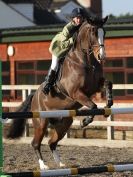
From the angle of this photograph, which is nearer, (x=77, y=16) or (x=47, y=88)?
(x=77, y=16)

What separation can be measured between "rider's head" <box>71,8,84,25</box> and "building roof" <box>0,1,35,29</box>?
28.5 metres

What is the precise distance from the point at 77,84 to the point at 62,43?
926mm

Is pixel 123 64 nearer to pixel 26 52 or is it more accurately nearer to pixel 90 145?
pixel 26 52

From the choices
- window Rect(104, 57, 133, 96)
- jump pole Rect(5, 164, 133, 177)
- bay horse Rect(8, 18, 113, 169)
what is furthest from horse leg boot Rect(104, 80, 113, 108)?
window Rect(104, 57, 133, 96)

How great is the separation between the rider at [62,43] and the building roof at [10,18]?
92.3 ft

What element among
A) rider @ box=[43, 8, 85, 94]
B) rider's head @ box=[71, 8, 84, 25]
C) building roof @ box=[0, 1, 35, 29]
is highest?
building roof @ box=[0, 1, 35, 29]

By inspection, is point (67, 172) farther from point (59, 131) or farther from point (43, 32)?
point (43, 32)

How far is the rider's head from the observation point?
9023 millimetres

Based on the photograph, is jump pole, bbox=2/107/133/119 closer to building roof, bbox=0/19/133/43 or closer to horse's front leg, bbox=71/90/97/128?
horse's front leg, bbox=71/90/97/128

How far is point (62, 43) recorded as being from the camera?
9.50 meters

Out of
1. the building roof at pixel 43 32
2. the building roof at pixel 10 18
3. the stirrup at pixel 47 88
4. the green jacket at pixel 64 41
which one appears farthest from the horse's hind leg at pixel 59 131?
the building roof at pixel 10 18

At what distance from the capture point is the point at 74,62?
9242mm

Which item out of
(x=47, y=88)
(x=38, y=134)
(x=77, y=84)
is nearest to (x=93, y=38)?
(x=77, y=84)

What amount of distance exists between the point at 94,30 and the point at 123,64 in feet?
31.4
